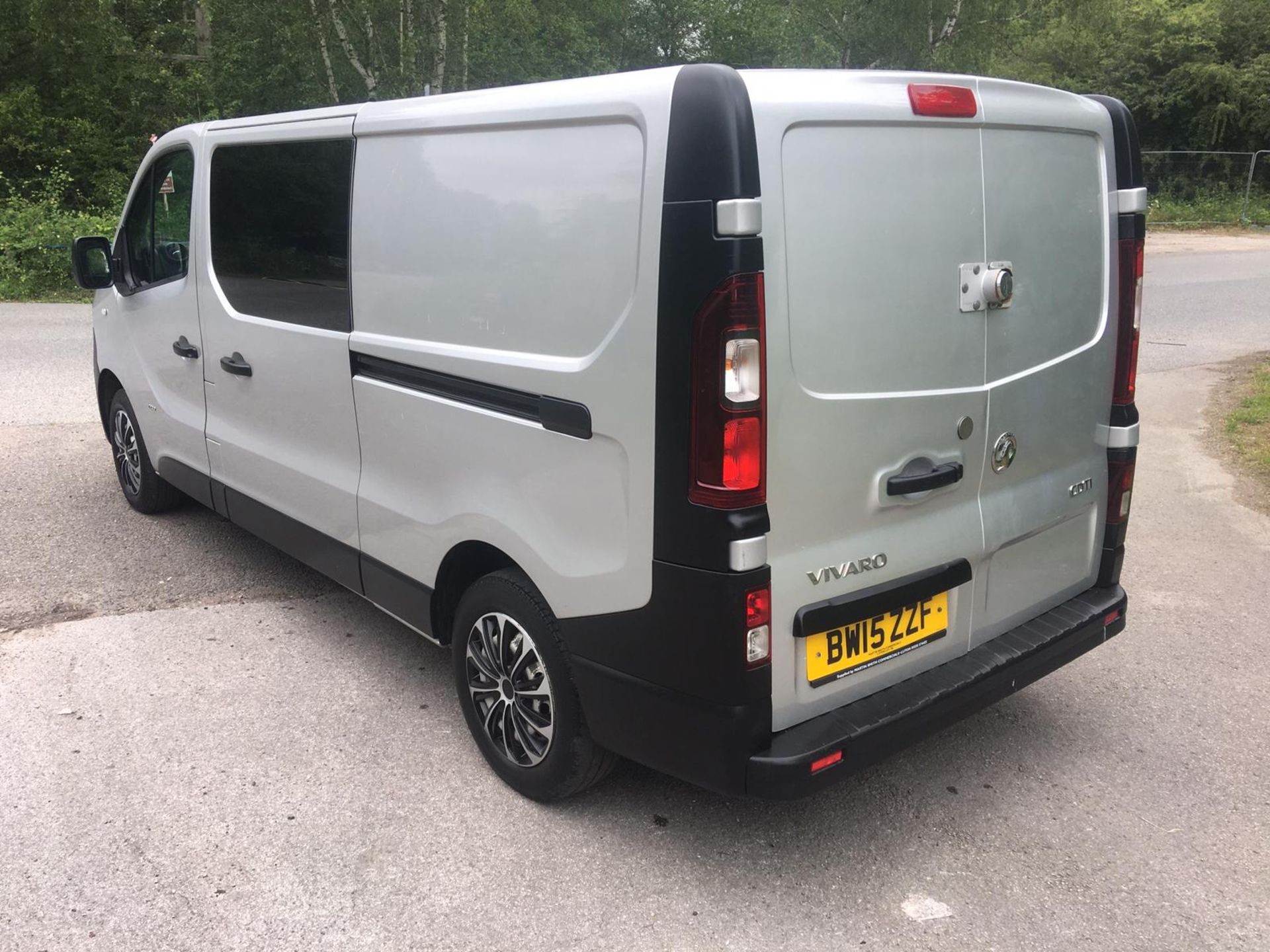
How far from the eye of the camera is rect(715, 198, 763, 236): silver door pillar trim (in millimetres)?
2342

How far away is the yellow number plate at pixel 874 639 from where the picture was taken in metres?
2.71

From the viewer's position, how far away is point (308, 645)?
435 centimetres

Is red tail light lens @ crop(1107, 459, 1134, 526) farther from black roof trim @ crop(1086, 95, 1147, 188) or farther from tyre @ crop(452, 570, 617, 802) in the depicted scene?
tyre @ crop(452, 570, 617, 802)

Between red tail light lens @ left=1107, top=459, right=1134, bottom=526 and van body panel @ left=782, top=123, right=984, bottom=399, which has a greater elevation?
van body panel @ left=782, top=123, right=984, bottom=399

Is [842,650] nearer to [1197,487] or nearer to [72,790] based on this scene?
[72,790]

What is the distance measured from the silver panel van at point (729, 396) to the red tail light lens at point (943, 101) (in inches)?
0.4

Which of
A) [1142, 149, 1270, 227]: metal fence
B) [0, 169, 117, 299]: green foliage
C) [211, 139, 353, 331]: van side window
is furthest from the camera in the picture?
[1142, 149, 1270, 227]: metal fence

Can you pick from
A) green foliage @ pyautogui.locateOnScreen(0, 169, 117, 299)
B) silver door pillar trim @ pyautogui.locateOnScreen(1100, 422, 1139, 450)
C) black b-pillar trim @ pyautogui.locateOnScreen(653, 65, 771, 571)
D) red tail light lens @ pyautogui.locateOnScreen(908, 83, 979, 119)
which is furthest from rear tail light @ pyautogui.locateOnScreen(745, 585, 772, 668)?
green foliage @ pyautogui.locateOnScreen(0, 169, 117, 299)

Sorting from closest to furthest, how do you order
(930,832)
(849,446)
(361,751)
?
(849,446) → (930,832) → (361,751)

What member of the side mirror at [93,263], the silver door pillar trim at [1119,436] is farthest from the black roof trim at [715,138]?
the side mirror at [93,263]

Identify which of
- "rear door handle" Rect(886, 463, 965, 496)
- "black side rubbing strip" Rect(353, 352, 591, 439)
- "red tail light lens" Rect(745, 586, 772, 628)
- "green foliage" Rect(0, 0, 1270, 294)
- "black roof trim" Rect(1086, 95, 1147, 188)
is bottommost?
"red tail light lens" Rect(745, 586, 772, 628)

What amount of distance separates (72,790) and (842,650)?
238cm

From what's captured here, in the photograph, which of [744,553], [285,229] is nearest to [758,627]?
[744,553]

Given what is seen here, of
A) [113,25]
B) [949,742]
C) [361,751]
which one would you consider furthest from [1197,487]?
[113,25]
